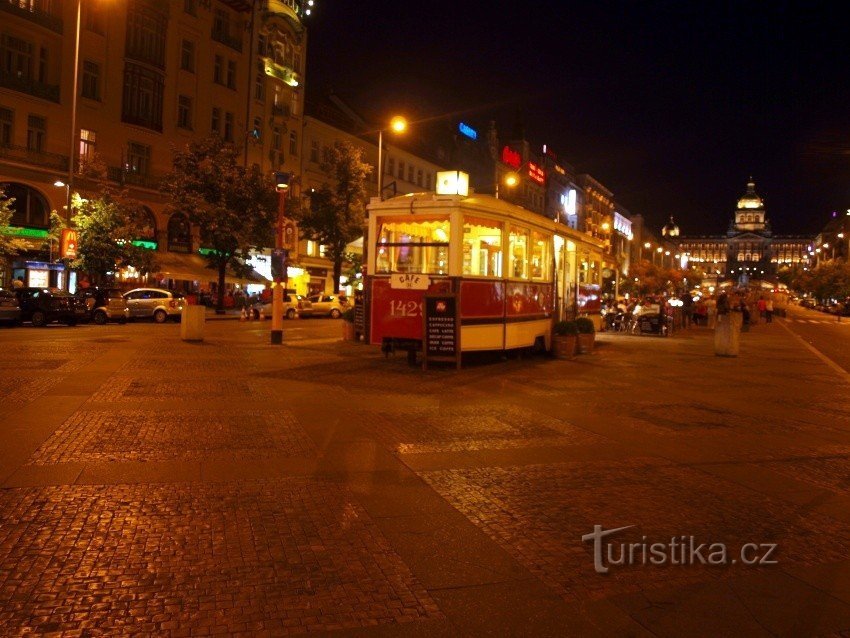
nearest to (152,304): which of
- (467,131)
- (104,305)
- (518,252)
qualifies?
(104,305)

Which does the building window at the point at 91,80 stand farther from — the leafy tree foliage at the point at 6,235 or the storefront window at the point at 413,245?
the storefront window at the point at 413,245

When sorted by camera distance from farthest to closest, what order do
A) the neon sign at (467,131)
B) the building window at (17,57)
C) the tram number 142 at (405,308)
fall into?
the neon sign at (467,131), the building window at (17,57), the tram number 142 at (405,308)

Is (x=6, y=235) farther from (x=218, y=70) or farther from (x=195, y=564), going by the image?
(x=195, y=564)

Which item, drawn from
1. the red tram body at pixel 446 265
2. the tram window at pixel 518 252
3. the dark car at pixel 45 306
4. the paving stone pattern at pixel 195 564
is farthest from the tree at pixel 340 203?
the paving stone pattern at pixel 195 564

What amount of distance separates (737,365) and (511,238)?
7.33 metres

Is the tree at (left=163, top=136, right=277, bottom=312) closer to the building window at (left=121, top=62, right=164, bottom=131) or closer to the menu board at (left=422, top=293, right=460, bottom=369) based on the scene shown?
the building window at (left=121, top=62, right=164, bottom=131)

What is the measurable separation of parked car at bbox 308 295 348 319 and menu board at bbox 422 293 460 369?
27747 millimetres

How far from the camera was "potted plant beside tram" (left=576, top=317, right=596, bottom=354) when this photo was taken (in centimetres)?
2050

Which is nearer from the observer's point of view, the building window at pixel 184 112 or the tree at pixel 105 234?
the tree at pixel 105 234

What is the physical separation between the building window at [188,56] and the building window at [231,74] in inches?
123

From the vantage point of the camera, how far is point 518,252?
58.5 feet

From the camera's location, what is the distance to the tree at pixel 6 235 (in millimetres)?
31641

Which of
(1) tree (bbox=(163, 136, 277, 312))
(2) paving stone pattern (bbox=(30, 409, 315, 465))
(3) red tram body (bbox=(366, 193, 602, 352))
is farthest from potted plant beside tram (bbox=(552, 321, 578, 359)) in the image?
(1) tree (bbox=(163, 136, 277, 312))

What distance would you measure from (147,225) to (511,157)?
47.2m
